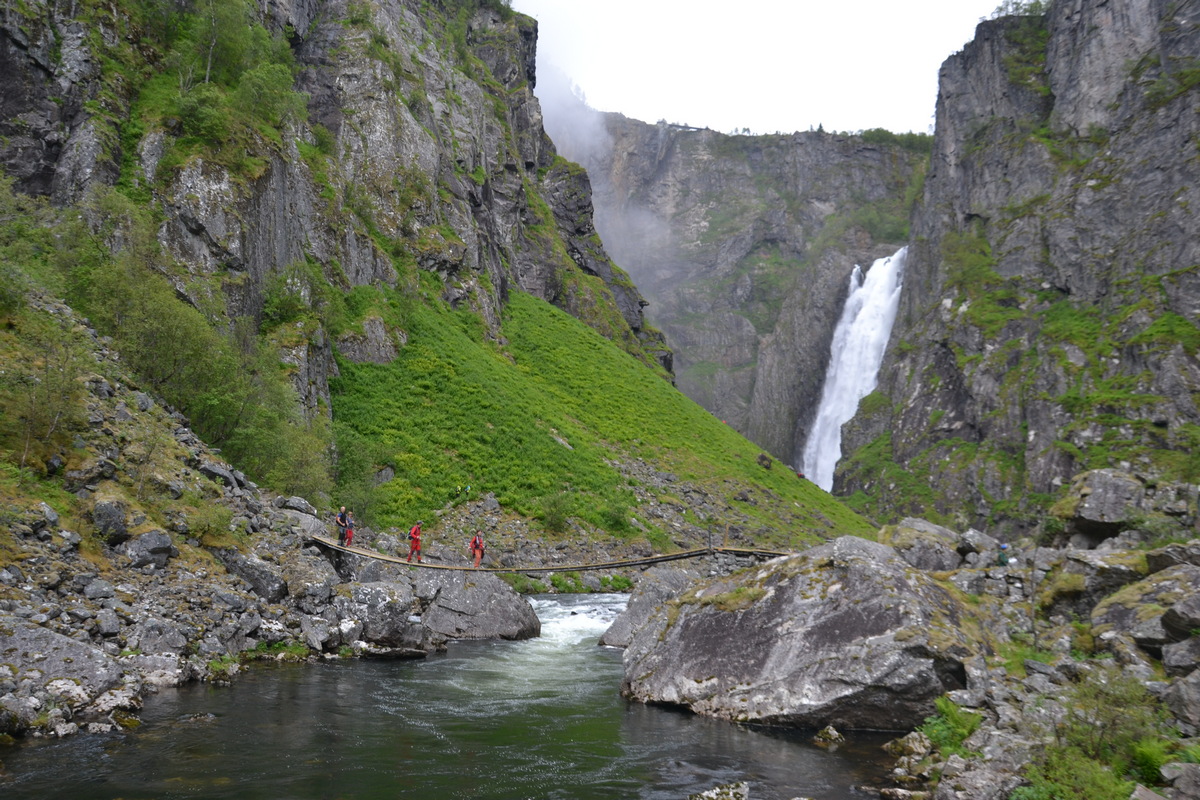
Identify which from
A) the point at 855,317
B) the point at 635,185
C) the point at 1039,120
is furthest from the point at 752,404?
the point at 635,185

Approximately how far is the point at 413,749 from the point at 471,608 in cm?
1076

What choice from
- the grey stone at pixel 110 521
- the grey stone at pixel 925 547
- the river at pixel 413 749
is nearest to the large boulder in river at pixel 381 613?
the river at pixel 413 749

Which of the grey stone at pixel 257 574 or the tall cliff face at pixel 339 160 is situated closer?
the grey stone at pixel 257 574

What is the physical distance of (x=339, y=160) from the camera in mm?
47906

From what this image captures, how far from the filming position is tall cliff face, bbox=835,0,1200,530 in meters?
68.1

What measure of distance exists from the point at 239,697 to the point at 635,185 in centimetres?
18460

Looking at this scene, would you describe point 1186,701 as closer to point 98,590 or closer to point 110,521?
point 98,590

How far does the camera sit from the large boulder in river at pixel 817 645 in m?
11.7

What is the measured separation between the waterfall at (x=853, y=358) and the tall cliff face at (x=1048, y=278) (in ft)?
19.2

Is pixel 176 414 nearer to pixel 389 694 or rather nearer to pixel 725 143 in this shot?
pixel 389 694

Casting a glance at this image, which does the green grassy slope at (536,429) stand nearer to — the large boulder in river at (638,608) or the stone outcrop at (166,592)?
the stone outcrop at (166,592)

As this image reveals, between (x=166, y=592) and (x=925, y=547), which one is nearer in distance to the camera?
(x=166, y=592)

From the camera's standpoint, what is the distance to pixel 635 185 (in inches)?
7274

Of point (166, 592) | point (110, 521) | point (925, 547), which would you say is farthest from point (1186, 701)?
point (110, 521)
